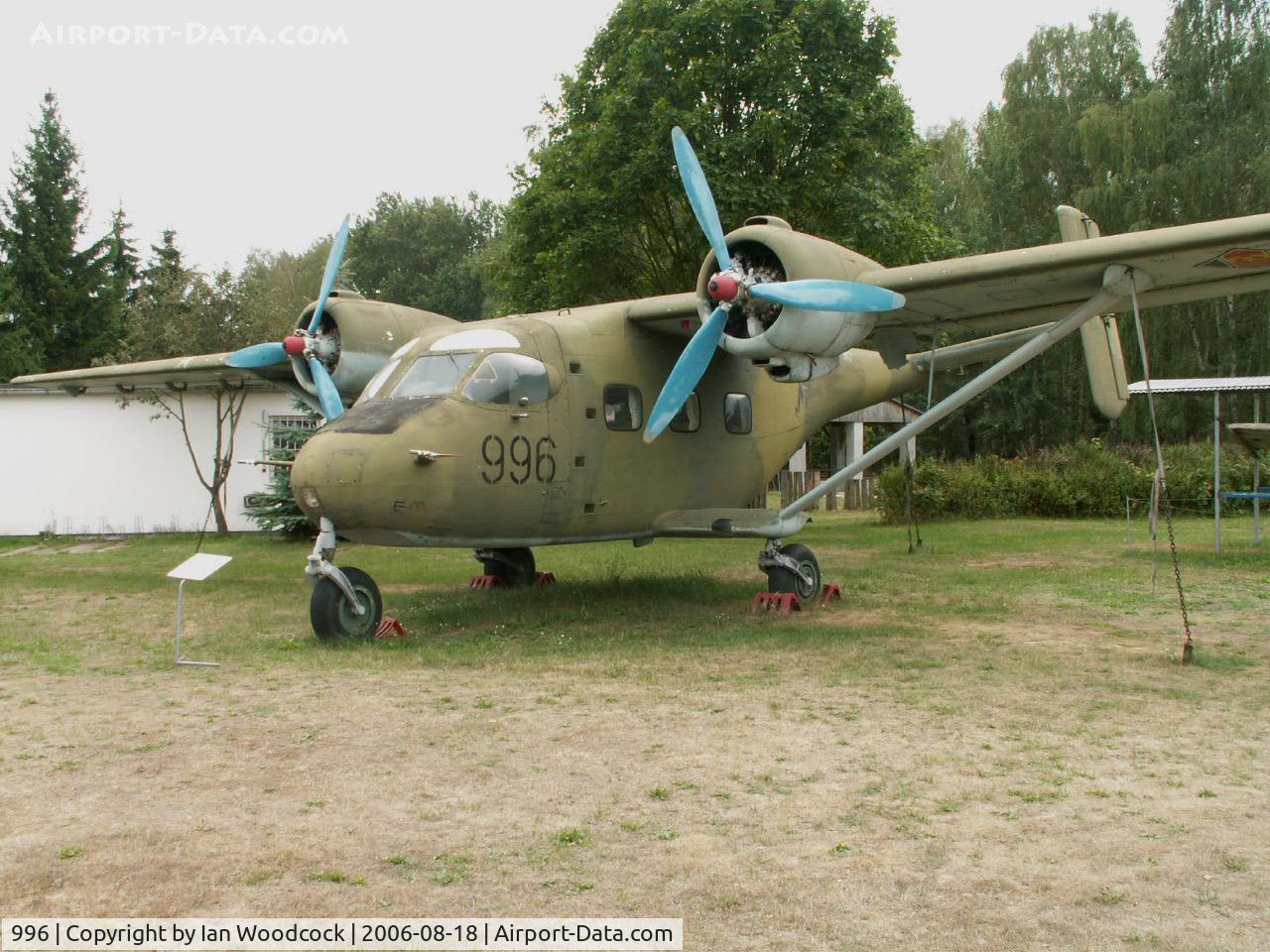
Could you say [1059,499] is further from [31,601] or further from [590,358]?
[31,601]

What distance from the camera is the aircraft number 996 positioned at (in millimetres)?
10328

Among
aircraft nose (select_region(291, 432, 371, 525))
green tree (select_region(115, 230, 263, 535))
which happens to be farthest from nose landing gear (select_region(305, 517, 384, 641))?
green tree (select_region(115, 230, 263, 535))

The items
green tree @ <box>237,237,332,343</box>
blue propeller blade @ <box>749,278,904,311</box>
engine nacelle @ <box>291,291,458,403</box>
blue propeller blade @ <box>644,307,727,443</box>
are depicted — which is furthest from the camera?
green tree @ <box>237,237,332,343</box>

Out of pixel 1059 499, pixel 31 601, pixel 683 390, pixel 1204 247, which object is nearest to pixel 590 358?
pixel 683 390

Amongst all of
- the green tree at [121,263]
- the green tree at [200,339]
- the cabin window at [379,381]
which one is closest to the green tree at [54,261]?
the green tree at [121,263]

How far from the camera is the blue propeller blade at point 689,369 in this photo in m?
10.5

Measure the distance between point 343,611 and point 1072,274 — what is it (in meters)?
7.56

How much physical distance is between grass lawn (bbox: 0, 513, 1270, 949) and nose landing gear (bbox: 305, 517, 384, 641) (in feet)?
1.06

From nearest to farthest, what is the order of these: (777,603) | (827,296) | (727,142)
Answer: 1. (827,296)
2. (777,603)
3. (727,142)

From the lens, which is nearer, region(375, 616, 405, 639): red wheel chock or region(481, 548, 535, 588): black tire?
region(375, 616, 405, 639): red wheel chock

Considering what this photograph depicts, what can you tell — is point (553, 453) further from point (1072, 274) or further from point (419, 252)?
point (419, 252)

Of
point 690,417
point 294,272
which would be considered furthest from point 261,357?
point 294,272

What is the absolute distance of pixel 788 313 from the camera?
9922mm

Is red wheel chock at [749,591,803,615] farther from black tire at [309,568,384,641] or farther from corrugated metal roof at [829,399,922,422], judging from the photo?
corrugated metal roof at [829,399,922,422]
